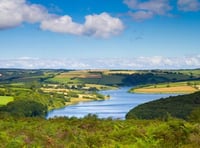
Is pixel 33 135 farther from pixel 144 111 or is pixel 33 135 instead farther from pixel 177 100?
pixel 177 100

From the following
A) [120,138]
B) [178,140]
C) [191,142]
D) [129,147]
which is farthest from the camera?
[120,138]

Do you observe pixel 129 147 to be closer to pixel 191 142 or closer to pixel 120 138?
→ pixel 191 142

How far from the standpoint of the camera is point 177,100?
199375 mm

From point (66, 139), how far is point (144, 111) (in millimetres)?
121478

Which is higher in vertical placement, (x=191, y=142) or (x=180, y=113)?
(x=191, y=142)

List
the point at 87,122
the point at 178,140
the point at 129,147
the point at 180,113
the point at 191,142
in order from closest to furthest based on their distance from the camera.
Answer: the point at 129,147, the point at 191,142, the point at 178,140, the point at 87,122, the point at 180,113

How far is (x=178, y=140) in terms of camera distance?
34.1m

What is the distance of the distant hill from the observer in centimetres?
15919

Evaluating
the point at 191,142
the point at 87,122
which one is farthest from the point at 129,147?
the point at 87,122

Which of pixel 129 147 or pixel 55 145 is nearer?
pixel 129 147

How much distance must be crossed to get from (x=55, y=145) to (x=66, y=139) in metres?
8.64

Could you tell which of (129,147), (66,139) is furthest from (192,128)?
(66,139)

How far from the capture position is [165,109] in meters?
176

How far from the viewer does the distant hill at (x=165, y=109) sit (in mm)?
159188
